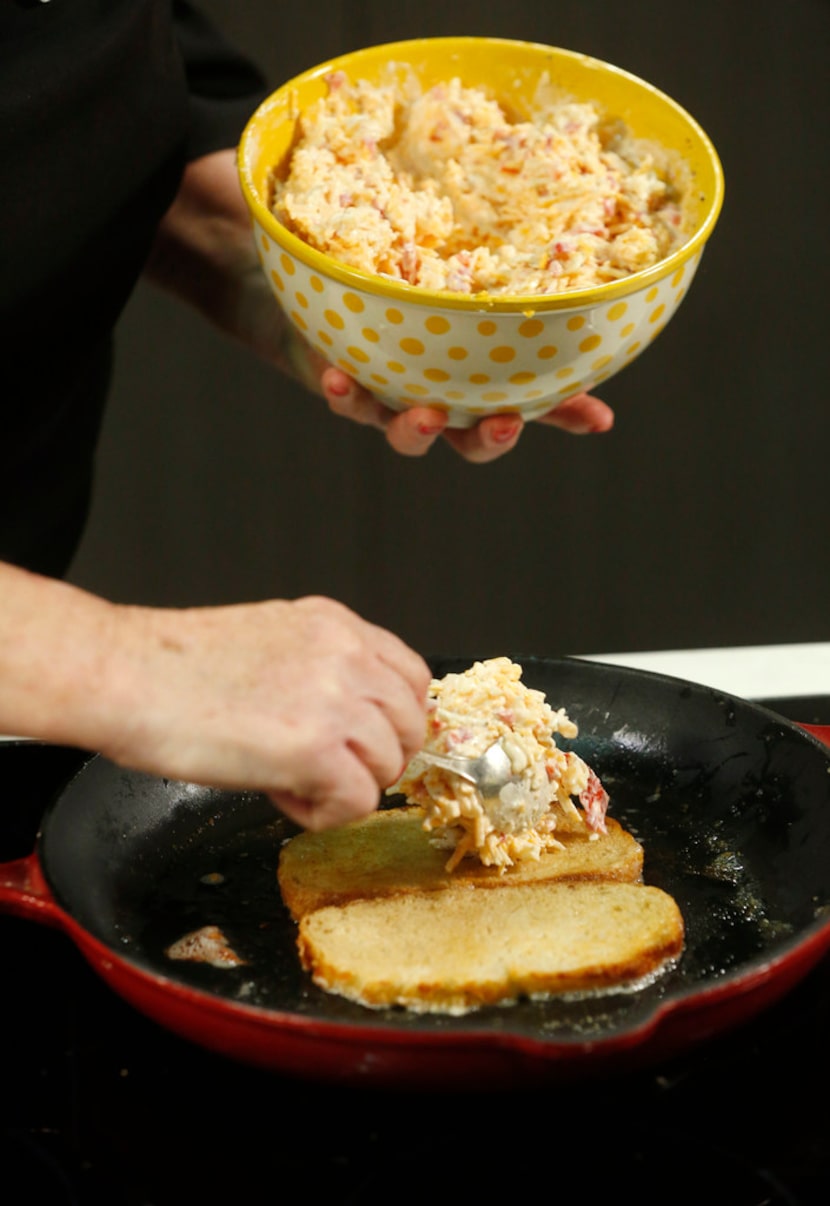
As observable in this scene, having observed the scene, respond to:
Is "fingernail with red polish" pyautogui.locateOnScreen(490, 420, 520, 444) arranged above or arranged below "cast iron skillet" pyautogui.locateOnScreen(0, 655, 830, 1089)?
above

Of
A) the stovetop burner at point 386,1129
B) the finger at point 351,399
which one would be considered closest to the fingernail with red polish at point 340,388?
the finger at point 351,399

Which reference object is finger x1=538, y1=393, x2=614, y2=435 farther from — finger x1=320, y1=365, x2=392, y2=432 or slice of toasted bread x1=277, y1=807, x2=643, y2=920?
slice of toasted bread x1=277, y1=807, x2=643, y2=920

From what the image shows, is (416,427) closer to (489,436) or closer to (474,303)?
(489,436)

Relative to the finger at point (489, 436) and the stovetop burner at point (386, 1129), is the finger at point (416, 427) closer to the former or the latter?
the finger at point (489, 436)

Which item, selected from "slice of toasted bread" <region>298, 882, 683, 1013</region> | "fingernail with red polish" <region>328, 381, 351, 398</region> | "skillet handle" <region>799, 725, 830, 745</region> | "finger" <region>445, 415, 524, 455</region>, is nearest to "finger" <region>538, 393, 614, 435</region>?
"finger" <region>445, 415, 524, 455</region>

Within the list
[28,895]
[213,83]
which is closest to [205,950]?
[28,895]

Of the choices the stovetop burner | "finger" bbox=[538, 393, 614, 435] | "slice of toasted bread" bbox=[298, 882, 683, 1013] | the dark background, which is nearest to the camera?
the stovetop burner
